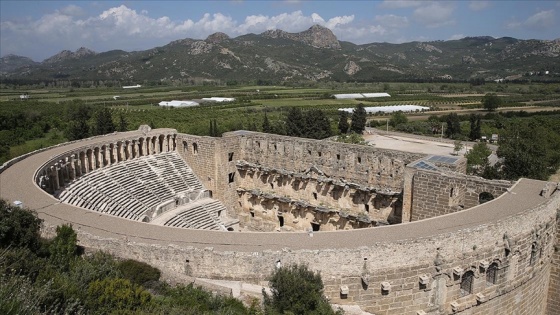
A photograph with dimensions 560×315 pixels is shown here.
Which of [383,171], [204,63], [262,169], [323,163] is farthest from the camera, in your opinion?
[204,63]

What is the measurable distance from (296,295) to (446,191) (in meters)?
11.7

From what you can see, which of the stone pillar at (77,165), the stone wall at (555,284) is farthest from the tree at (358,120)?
the stone wall at (555,284)

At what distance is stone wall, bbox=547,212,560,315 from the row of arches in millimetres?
25257

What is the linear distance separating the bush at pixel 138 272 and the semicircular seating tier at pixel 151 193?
9.68 metres

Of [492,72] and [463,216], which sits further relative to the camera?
[492,72]

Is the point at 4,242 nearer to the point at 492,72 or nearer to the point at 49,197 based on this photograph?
the point at 49,197

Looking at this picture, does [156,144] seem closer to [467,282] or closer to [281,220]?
[281,220]

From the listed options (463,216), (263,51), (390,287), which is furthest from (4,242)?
(263,51)

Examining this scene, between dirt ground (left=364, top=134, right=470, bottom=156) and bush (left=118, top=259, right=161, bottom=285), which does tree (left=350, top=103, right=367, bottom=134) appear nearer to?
→ dirt ground (left=364, top=134, right=470, bottom=156)

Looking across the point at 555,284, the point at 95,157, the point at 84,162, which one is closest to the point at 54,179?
the point at 84,162

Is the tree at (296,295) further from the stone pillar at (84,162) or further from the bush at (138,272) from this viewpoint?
the stone pillar at (84,162)

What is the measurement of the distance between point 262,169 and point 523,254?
17867 mm

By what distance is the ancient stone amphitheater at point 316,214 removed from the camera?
50.3 feet

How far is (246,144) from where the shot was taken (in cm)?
3234
